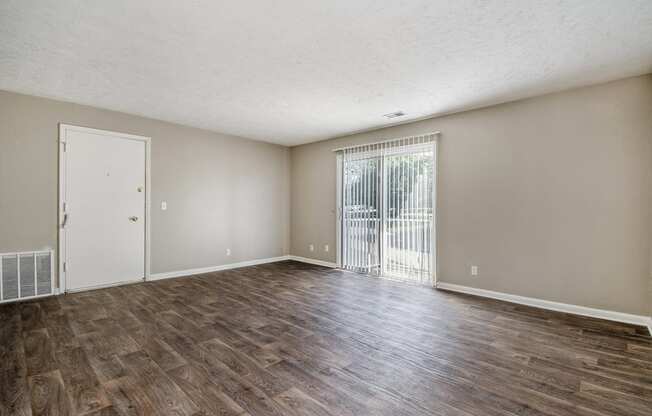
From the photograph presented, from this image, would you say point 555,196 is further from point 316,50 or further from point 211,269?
point 211,269

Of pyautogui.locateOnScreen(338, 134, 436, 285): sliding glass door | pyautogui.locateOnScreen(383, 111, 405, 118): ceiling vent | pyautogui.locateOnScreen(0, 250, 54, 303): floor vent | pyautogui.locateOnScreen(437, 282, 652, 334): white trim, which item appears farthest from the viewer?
pyautogui.locateOnScreen(338, 134, 436, 285): sliding glass door

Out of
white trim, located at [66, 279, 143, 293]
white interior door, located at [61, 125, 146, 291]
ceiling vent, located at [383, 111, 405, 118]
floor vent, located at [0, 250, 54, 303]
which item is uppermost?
ceiling vent, located at [383, 111, 405, 118]

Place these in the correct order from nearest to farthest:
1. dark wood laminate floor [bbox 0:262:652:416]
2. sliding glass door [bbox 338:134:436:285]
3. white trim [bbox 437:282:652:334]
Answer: dark wood laminate floor [bbox 0:262:652:416]
white trim [bbox 437:282:652:334]
sliding glass door [bbox 338:134:436:285]

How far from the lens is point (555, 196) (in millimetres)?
3598

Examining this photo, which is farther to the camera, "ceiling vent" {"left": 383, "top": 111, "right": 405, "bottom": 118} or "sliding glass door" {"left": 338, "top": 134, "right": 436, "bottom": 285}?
"sliding glass door" {"left": 338, "top": 134, "right": 436, "bottom": 285}

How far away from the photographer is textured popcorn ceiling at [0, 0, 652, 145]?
7.20ft

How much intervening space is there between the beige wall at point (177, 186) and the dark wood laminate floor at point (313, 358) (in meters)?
1.25

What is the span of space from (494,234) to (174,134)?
5.18 metres

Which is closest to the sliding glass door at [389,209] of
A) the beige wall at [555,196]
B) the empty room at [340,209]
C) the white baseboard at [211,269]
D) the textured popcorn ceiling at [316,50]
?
the empty room at [340,209]

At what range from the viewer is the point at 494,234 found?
13.4 ft

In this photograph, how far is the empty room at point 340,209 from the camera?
6.98 ft

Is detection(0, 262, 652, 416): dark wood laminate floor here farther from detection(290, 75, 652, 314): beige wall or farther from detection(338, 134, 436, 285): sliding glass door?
detection(338, 134, 436, 285): sliding glass door

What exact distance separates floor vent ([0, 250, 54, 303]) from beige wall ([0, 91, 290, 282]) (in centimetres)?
13

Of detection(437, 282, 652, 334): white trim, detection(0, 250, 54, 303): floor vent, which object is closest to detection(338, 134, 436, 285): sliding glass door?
detection(437, 282, 652, 334): white trim
